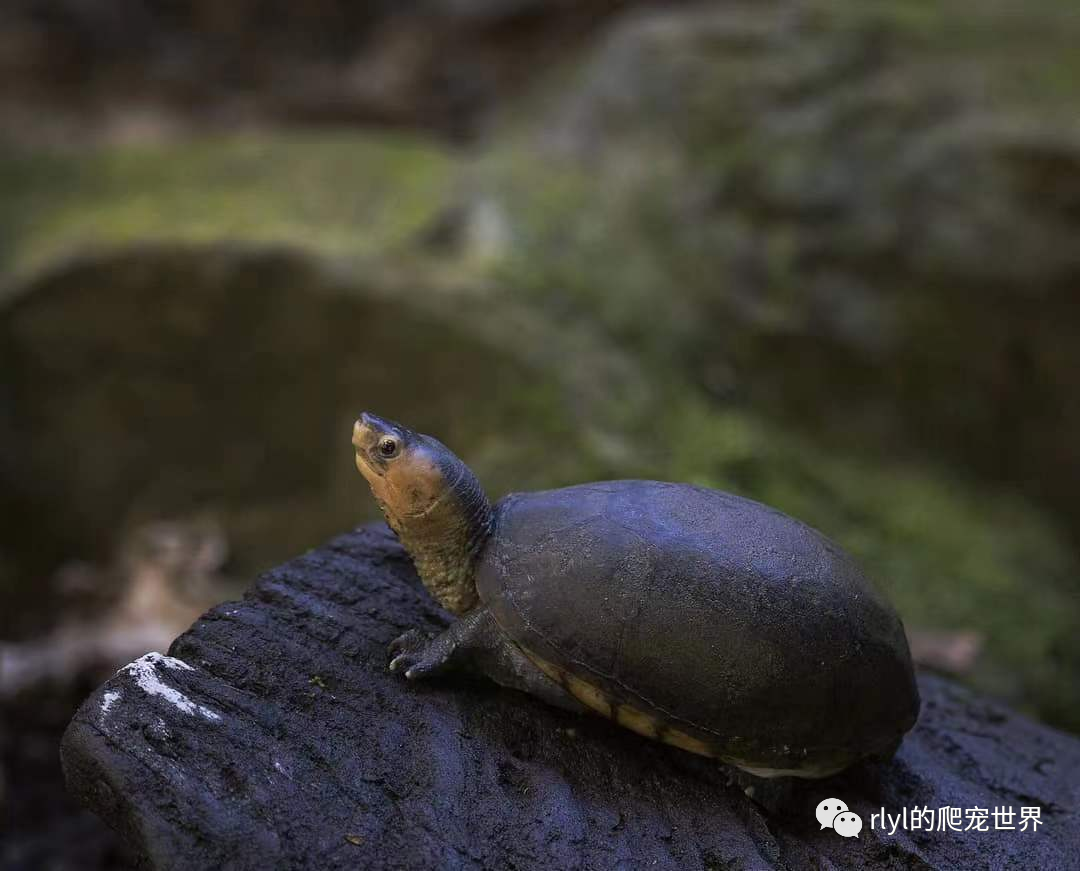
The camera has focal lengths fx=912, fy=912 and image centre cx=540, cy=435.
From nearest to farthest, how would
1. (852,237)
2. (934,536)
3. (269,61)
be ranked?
(934,536) < (852,237) < (269,61)

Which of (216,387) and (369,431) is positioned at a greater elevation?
(369,431)

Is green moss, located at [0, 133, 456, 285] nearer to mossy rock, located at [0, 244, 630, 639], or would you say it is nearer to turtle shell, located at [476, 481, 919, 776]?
mossy rock, located at [0, 244, 630, 639]

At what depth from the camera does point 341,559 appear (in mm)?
2104

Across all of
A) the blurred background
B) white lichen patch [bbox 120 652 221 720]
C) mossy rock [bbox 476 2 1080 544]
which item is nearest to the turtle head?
white lichen patch [bbox 120 652 221 720]

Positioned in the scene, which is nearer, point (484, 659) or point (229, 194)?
point (484, 659)

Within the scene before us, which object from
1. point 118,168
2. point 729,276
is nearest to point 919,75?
point 729,276

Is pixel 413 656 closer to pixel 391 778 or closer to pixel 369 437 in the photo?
pixel 391 778

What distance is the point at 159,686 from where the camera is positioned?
5.34ft

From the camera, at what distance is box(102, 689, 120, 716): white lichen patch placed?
5.10 feet

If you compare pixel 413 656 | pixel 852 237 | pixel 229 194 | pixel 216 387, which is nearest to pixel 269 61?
pixel 229 194

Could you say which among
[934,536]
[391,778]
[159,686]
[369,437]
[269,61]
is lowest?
[934,536]

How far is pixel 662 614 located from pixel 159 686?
3.01ft

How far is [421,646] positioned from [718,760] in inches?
25.0

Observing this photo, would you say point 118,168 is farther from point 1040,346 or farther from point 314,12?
point 1040,346
